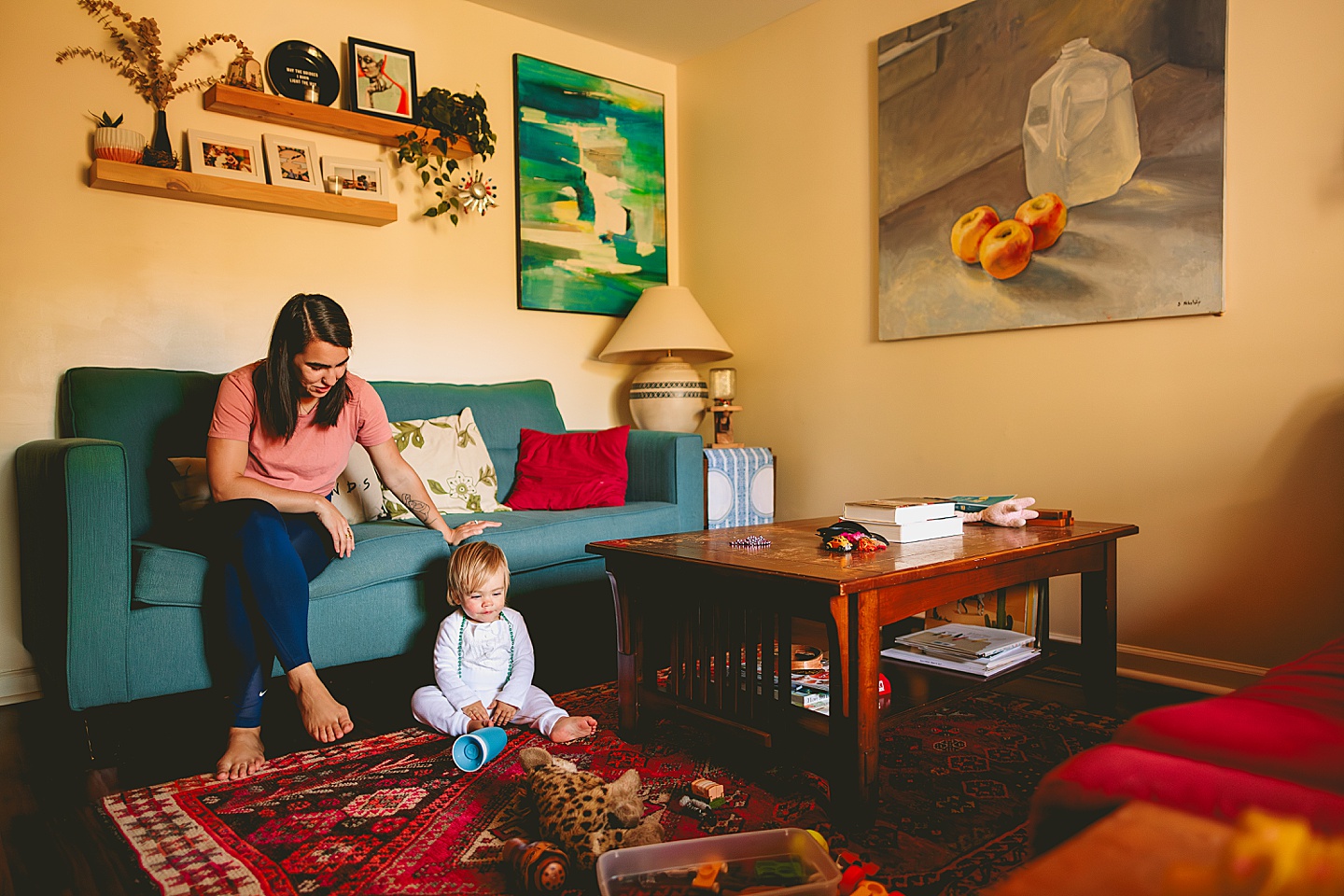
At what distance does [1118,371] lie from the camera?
8.48 ft

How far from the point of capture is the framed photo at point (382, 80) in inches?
120

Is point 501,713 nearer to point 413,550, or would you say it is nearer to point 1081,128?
point 413,550

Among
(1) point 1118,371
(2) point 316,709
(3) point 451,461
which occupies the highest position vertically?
(1) point 1118,371

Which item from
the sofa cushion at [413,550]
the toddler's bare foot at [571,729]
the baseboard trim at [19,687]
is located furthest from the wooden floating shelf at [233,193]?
the toddler's bare foot at [571,729]

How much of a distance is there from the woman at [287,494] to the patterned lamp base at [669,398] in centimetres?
135

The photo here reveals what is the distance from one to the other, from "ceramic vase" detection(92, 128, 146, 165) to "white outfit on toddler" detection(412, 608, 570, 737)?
178 cm

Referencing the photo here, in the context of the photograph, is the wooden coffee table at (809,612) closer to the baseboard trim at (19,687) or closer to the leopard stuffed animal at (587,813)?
the leopard stuffed animal at (587,813)

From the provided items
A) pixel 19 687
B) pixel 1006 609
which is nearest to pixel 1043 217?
pixel 1006 609

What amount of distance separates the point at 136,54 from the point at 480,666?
2227 mm

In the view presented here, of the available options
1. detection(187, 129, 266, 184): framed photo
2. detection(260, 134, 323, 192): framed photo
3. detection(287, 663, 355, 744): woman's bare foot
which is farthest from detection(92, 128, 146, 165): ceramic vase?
detection(287, 663, 355, 744): woman's bare foot

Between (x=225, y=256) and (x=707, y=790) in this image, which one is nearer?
(x=707, y=790)

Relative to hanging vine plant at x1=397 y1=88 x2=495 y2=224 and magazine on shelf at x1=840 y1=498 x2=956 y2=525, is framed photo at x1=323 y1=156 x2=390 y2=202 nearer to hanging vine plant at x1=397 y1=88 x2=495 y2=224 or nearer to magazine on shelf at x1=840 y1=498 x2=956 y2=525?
hanging vine plant at x1=397 y1=88 x2=495 y2=224

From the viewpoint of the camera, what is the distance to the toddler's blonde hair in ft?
6.49

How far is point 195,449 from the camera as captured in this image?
2.45 m
